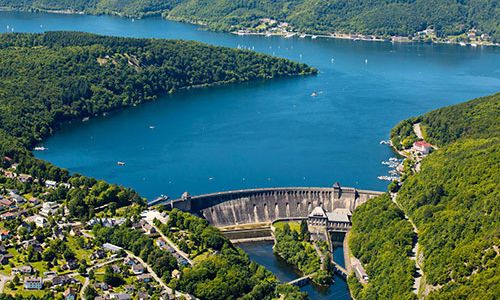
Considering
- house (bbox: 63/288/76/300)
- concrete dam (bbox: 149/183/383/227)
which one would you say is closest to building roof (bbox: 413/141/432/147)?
concrete dam (bbox: 149/183/383/227)

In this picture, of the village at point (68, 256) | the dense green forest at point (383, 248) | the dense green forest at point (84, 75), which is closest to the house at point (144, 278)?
the village at point (68, 256)

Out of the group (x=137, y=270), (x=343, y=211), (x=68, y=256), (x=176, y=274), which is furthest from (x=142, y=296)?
(x=343, y=211)

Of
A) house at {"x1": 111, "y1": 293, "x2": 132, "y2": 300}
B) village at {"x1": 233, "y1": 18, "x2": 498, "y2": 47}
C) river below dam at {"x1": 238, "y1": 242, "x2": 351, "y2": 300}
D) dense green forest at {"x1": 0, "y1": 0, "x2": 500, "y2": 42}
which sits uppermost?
dense green forest at {"x1": 0, "y1": 0, "x2": 500, "y2": 42}

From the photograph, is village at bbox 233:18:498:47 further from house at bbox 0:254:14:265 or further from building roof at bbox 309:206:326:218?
house at bbox 0:254:14:265

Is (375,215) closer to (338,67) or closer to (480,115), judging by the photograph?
(480,115)

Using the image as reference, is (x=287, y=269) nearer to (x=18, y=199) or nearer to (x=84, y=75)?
(x=18, y=199)
